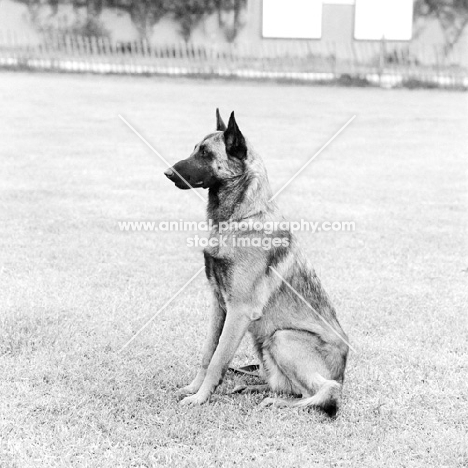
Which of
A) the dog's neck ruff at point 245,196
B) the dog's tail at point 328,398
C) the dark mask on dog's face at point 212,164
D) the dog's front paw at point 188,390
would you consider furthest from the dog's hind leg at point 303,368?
the dark mask on dog's face at point 212,164

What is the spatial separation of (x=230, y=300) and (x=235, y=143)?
78 cm

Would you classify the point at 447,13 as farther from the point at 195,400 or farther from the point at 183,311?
the point at 195,400

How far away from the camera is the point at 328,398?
128 inches

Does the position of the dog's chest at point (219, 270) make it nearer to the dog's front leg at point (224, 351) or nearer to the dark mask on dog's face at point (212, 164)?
the dog's front leg at point (224, 351)

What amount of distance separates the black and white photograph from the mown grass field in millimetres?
16

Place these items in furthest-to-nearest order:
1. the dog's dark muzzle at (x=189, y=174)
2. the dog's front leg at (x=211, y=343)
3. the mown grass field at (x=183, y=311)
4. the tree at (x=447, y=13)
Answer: the tree at (x=447, y=13)
the dog's front leg at (x=211, y=343)
the dog's dark muzzle at (x=189, y=174)
the mown grass field at (x=183, y=311)

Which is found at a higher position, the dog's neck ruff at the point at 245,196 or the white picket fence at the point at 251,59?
the dog's neck ruff at the point at 245,196

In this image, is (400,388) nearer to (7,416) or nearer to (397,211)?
(7,416)

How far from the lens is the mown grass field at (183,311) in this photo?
3098mm

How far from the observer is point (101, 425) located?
10.5ft

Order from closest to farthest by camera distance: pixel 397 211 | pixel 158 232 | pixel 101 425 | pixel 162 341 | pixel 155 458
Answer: pixel 155 458 → pixel 101 425 → pixel 162 341 → pixel 158 232 → pixel 397 211

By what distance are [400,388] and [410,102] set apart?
61.7 ft

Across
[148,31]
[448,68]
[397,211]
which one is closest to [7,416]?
[397,211]

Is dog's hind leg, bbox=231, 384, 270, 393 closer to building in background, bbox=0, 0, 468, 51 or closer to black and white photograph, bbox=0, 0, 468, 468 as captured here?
black and white photograph, bbox=0, 0, 468, 468
